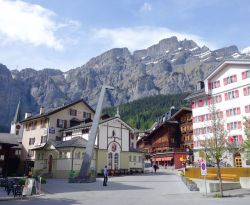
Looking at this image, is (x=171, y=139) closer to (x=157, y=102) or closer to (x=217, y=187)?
(x=217, y=187)

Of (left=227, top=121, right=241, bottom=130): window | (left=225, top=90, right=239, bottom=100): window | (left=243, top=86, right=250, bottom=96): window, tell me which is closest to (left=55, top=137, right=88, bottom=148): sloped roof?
(left=227, top=121, right=241, bottom=130): window

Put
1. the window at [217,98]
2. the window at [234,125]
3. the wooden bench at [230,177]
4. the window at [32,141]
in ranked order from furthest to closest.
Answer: the window at [32,141] → the window at [217,98] → the window at [234,125] → the wooden bench at [230,177]

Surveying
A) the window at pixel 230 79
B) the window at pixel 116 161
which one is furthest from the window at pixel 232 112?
the window at pixel 116 161

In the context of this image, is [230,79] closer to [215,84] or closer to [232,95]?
[232,95]

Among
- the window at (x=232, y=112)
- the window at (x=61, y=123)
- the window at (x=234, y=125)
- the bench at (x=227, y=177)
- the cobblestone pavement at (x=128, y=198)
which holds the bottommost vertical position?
the cobblestone pavement at (x=128, y=198)

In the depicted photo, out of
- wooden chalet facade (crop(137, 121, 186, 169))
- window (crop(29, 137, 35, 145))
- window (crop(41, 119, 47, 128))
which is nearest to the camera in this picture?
window (crop(41, 119, 47, 128))

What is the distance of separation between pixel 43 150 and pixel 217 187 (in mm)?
33608

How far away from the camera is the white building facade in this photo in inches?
1914

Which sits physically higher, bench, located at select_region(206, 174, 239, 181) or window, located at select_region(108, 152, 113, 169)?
window, located at select_region(108, 152, 113, 169)

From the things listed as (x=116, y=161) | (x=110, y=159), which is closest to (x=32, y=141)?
(x=110, y=159)

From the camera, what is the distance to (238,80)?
50.1m

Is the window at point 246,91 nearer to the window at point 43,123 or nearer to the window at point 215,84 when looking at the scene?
the window at point 215,84

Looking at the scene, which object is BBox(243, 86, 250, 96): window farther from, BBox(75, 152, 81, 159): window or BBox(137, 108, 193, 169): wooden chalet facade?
BBox(75, 152, 81, 159): window

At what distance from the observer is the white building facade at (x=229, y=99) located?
160 ft
